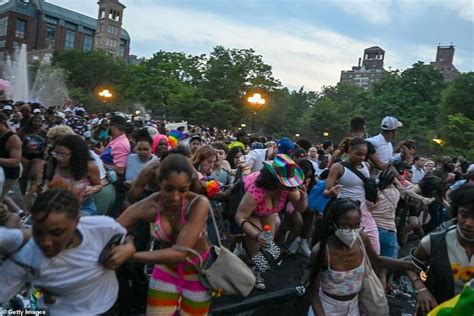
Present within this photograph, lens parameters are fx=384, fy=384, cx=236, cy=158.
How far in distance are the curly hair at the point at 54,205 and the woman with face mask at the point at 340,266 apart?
199 centimetres

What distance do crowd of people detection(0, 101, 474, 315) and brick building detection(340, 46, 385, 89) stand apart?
538 ft

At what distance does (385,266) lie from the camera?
3430mm

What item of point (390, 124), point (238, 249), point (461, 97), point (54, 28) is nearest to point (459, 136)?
point (461, 97)

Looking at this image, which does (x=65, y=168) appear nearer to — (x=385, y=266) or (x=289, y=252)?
(x=385, y=266)

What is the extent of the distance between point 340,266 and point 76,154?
2.56m

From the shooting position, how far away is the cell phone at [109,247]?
6.93 feet

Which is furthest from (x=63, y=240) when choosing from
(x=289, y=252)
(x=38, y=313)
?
(x=289, y=252)

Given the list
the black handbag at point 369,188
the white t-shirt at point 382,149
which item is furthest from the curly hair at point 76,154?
the white t-shirt at point 382,149

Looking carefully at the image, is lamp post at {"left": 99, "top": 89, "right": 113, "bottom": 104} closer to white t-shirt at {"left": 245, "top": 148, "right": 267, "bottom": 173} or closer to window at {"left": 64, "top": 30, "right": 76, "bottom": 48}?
white t-shirt at {"left": 245, "top": 148, "right": 267, "bottom": 173}

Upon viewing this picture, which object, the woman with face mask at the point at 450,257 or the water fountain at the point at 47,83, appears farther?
the water fountain at the point at 47,83

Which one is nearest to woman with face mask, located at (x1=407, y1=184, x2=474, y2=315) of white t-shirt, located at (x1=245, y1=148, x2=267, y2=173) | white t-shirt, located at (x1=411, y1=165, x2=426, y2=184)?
white t-shirt, located at (x1=245, y1=148, x2=267, y2=173)

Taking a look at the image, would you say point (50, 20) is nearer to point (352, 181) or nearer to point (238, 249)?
point (238, 249)

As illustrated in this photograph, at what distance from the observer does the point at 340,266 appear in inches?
123

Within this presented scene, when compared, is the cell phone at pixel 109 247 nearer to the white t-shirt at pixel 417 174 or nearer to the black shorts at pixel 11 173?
the black shorts at pixel 11 173
